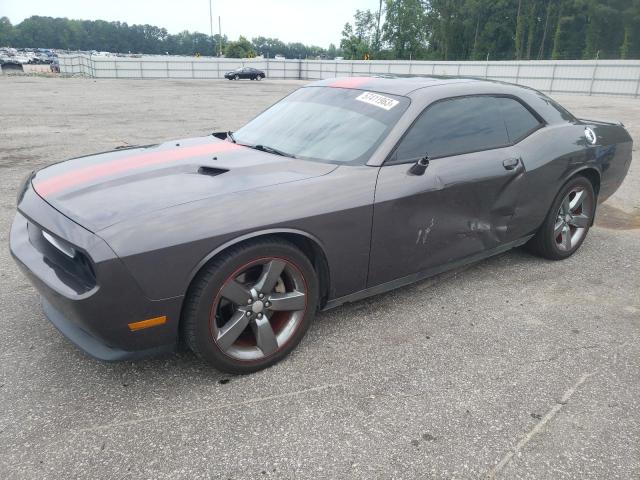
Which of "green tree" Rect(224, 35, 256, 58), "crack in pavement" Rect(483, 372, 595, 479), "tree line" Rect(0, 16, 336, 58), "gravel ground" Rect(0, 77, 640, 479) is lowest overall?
"crack in pavement" Rect(483, 372, 595, 479)

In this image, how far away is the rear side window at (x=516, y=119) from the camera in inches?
144

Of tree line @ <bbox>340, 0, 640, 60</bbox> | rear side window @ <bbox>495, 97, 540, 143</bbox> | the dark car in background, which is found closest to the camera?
rear side window @ <bbox>495, 97, 540, 143</bbox>

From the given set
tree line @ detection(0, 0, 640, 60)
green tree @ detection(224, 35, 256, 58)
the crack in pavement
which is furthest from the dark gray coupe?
green tree @ detection(224, 35, 256, 58)

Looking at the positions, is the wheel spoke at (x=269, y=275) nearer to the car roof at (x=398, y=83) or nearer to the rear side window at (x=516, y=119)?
the car roof at (x=398, y=83)

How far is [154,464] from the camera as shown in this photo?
Answer: 6.68ft

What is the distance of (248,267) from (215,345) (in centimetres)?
41

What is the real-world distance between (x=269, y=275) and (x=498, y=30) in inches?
3316

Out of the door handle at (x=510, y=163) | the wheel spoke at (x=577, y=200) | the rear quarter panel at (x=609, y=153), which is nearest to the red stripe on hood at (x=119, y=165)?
the door handle at (x=510, y=163)

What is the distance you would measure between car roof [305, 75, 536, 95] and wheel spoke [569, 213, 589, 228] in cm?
128

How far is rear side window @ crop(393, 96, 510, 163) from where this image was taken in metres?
3.07

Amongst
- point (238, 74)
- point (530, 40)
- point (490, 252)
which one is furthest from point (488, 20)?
point (490, 252)

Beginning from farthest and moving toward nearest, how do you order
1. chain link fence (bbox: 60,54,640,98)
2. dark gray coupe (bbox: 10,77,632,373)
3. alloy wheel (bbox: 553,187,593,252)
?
chain link fence (bbox: 60,54,640,98) < alloy wheel (bbox: 553,187,593,252) < dark gray coupe (bbox: 10,77,632,373)

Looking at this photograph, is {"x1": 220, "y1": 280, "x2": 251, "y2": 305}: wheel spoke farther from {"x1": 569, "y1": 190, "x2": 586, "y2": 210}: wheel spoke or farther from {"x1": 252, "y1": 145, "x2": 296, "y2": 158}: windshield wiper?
{"x1": 569, "y1": 190, "x2": 586, "y2": 210}: wheel spoke

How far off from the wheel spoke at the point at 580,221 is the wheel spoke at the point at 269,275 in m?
2.85
